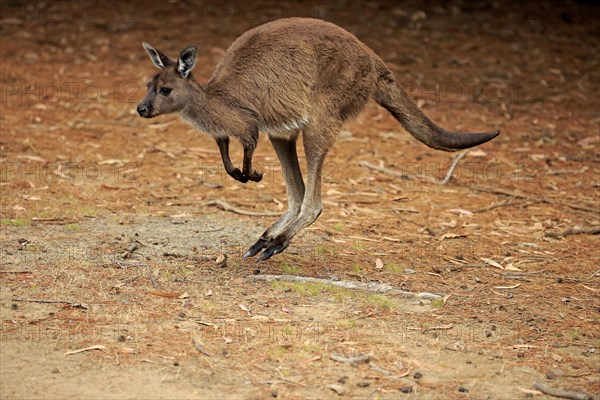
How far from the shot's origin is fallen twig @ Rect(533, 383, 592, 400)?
512 centimetres

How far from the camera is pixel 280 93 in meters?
7.09

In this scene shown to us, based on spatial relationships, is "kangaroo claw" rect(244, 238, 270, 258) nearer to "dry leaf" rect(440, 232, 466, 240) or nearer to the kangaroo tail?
the kangaroo tail

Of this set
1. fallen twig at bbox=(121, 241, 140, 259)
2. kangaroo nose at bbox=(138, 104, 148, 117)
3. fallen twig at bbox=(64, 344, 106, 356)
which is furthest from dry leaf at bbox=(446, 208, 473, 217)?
fallen twig at bbox=(64, 344, 106, 356)

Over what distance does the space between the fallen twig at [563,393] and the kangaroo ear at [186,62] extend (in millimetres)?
3416

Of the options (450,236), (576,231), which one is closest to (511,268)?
(450,236)

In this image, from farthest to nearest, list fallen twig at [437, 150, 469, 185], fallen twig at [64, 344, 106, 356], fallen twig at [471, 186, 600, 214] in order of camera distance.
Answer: fallen twig at [437, 150, 469, 185], fallen twig at [471, 186, 600, 214], fallen twig at [64, 344, 106, 356]

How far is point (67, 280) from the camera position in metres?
6.55

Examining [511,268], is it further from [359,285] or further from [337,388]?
[337,388]

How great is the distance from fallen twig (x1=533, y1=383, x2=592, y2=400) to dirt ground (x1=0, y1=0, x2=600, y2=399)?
0.39 ft

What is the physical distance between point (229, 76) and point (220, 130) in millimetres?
441

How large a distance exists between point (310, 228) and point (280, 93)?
1802 millimetres

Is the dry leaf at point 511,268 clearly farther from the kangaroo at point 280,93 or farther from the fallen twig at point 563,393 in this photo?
the fallen twig at point 563,393

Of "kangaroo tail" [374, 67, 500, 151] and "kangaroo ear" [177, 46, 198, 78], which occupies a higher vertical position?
"kangaroo ear" [177, 46, 198, 78]

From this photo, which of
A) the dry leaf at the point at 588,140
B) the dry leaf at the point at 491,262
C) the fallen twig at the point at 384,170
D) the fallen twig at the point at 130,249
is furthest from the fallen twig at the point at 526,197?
the fallen twig at the point at 130,249
